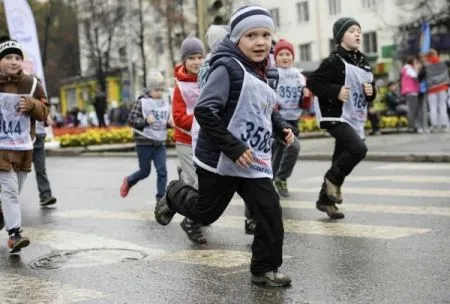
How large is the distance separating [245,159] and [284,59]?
17.1ft

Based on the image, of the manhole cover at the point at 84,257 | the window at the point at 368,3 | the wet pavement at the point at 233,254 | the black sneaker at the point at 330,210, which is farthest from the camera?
the window at the point at 368,3

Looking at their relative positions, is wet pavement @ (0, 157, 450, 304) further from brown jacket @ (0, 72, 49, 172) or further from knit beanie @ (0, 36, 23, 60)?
knit beanie @ (0, 36, 23, 60)

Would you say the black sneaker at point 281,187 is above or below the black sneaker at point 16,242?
below

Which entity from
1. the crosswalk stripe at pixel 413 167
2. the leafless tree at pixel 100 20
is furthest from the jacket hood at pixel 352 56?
the leafless tree at pixel 100 20

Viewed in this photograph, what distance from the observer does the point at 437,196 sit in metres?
9.36

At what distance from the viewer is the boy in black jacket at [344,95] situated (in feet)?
25.9

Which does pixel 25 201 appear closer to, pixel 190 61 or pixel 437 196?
pixel 190 61

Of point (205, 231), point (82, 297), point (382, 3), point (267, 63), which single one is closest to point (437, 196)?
point (205, 231)

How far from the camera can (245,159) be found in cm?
523

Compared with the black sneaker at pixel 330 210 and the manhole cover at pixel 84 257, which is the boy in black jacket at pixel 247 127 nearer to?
the manhole cover at pixel 84 257

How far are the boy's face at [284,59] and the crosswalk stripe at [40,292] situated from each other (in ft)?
17.0

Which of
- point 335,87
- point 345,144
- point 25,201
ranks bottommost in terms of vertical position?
point 25,201

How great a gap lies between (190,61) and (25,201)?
445 cm

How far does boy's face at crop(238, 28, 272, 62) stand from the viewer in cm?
542
